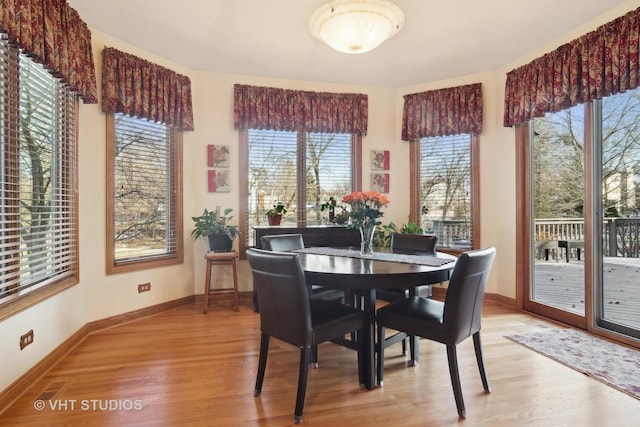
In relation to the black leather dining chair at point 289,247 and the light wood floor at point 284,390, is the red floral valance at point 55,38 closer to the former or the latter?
the black leather dining chair at point 289,247

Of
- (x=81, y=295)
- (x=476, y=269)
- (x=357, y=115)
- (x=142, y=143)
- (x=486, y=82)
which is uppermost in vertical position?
(x=486, y=82)

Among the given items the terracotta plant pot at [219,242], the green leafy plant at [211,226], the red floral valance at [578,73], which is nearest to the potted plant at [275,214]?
the green leafy plant at [211,226]

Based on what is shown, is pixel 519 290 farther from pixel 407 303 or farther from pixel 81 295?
pixel 81 295

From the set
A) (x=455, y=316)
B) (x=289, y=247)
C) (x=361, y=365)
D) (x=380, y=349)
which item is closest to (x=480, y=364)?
(x=455, y=316)

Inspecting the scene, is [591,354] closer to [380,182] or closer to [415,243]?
[415,243]

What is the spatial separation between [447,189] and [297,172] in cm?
195

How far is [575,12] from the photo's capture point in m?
3.01

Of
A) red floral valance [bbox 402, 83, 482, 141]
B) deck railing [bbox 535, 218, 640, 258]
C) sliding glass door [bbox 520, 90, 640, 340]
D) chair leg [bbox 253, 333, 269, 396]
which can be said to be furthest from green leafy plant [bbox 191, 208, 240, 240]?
deck railing [bbox 535, 218, 640, 258]

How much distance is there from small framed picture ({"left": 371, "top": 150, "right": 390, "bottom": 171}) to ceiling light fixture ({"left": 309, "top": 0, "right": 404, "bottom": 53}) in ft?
6.84

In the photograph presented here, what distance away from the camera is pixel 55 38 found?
2.43 metres

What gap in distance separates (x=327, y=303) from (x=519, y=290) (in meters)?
2.69

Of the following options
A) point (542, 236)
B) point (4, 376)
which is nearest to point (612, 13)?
point (542, 236)

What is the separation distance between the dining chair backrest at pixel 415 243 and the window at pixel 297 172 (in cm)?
157

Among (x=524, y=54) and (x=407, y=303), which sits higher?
(x=524, y=54)
